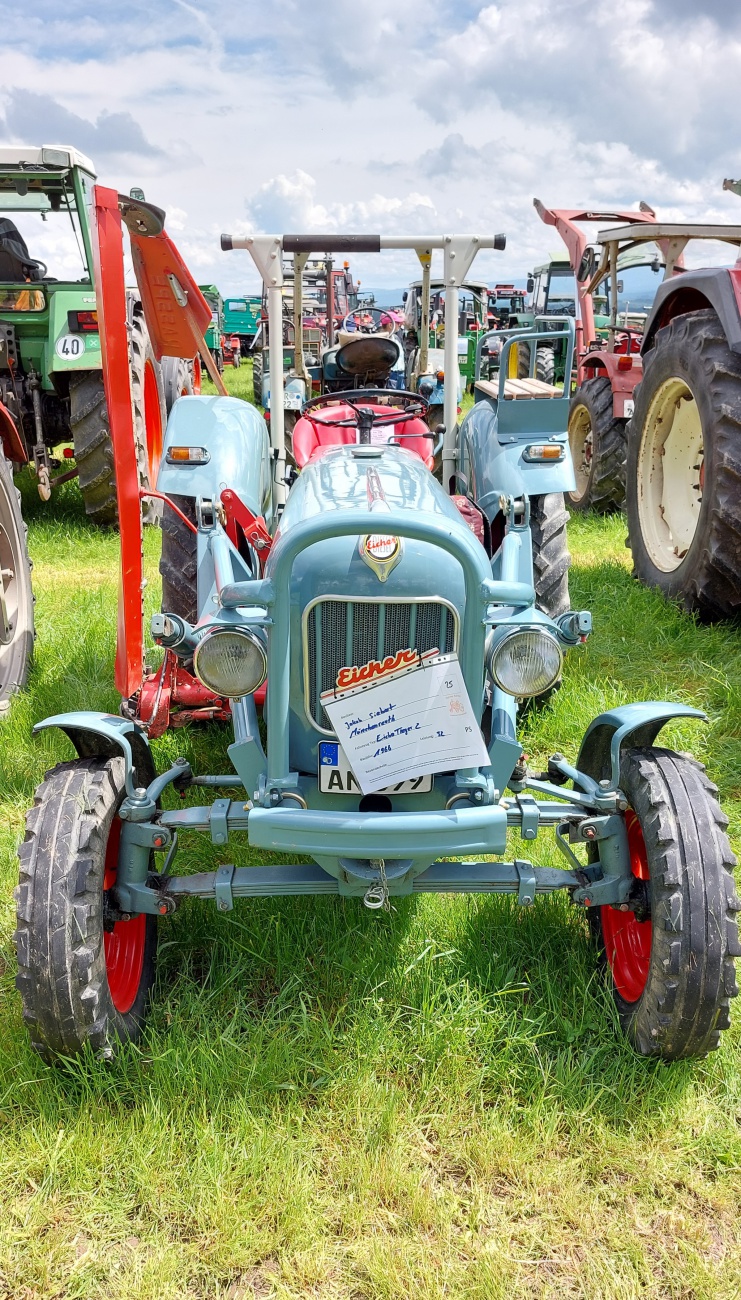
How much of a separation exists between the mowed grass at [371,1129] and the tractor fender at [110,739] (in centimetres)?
51

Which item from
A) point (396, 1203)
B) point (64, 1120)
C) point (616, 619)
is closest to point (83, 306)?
point (616, 619)

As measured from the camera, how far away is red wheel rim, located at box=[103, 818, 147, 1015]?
2342 millimetres

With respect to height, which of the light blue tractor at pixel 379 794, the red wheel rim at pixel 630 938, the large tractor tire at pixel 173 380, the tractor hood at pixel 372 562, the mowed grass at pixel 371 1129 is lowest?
the mowed grass at pixel 371 1129

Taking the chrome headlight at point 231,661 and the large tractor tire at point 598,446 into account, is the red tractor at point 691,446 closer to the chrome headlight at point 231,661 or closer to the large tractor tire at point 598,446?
the large tractor tire at point 598,446

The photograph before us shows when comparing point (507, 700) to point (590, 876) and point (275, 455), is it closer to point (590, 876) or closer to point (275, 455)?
point (590, 876)

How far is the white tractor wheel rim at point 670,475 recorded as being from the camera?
511cm

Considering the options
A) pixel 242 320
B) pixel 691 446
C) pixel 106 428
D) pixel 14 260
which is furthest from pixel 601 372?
pixel 242 320

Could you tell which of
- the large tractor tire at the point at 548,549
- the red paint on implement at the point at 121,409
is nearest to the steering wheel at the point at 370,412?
the large tractor tire at the point at 548,549

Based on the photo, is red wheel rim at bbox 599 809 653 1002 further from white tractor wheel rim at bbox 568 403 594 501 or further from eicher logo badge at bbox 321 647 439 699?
white tractor wheel rim at bbox 568 403 594 501

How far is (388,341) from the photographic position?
16.8 feet

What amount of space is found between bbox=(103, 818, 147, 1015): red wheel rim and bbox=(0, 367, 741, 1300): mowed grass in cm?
11

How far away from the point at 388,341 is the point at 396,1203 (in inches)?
166

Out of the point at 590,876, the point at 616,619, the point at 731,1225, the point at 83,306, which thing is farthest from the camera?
the point at 83,306

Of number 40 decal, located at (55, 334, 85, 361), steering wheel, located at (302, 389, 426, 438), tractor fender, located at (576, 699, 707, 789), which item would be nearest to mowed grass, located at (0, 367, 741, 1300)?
tractor fender, located at (576, 699, 707, 789)
